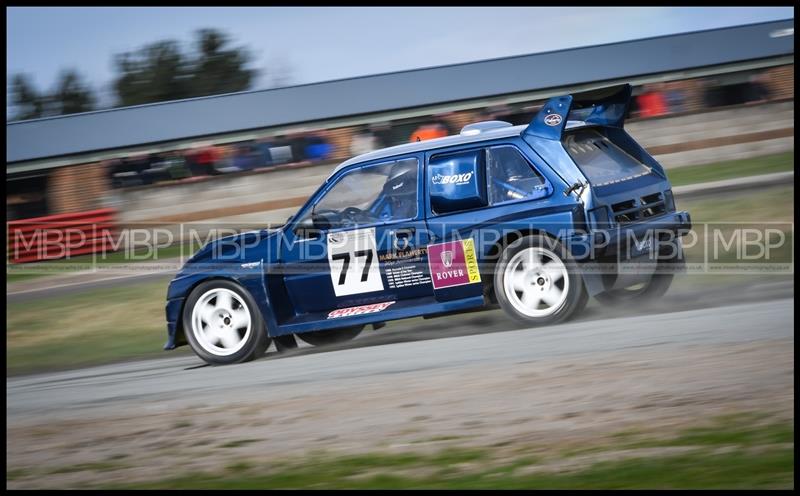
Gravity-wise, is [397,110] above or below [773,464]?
above

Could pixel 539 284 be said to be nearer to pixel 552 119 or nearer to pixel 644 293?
pixel 552 119

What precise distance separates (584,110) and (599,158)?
0.96m

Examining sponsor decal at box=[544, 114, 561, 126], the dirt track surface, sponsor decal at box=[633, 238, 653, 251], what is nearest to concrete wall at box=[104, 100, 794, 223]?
the dirt track surface

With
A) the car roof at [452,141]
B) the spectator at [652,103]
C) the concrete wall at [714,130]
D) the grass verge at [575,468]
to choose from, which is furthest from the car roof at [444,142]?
the spectator at [652,103]

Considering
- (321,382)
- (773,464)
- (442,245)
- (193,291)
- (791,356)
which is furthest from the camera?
(193,291)

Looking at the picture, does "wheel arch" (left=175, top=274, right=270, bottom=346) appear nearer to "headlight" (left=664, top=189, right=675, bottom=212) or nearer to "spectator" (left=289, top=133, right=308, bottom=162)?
"headlight" (left=664, top=189, right=675, bottom=212)

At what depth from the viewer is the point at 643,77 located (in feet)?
Answer: 88.0

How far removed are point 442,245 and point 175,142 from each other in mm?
19526

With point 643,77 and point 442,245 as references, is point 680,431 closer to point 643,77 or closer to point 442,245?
point 442,245

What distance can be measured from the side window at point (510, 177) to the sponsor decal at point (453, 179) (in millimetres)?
174

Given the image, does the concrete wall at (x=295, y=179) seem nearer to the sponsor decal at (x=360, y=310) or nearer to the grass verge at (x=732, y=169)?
the grass verge at (x=732, y=169)

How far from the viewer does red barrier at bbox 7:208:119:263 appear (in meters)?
20.6

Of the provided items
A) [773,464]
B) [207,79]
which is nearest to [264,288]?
[773,464]

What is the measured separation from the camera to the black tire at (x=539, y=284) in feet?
24.6
